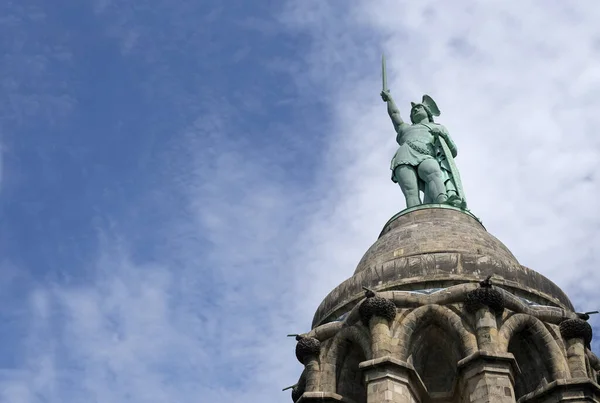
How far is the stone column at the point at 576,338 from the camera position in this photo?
54.7ft

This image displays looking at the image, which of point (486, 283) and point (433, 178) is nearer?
point (486, 283)

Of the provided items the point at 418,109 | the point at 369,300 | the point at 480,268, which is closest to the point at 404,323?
the point at 369,300

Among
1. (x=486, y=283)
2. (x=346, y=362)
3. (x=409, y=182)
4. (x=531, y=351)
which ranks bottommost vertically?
(x=531, y=351)

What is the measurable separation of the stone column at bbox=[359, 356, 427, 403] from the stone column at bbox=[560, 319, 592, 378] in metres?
2.75

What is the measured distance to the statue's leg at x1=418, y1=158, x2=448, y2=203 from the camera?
21358mm

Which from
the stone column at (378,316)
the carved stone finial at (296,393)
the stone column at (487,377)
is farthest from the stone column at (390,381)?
the carved stone finial at (296,393)

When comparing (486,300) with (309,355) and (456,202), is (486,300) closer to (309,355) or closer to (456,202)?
(309,355)

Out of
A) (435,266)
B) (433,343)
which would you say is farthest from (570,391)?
(435,266)

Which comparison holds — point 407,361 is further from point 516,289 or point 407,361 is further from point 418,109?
point 418,109

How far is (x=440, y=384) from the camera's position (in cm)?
1730

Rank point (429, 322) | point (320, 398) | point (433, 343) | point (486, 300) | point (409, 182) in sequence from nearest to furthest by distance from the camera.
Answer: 1. point (486, 300)
2. point (320, 398)
3. point (429, 322)
4. point (433, 343)
5. point (409, 182)

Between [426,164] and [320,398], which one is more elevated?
[426,164]

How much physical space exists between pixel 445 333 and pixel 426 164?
19.6 ft

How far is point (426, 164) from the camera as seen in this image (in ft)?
72.7
